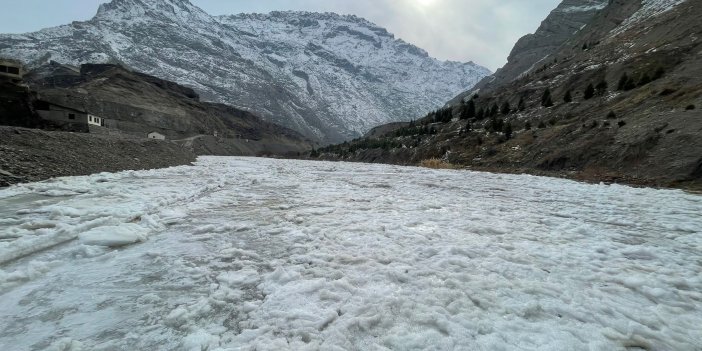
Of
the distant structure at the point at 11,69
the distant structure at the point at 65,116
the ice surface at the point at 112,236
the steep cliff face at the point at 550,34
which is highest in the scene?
the steep cliff face at the point at 550,34

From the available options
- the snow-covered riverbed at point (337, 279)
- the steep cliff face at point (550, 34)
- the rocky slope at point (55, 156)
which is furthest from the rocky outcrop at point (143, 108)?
the steep cliff face at point (550, 34)

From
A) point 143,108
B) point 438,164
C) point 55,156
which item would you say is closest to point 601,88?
point 438,164

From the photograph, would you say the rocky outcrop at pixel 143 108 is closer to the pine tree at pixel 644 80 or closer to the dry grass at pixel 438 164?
the dry grass at pixel 438 164

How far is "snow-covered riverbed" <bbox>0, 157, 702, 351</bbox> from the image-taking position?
3.36 meters

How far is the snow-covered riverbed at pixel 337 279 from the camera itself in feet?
11.0

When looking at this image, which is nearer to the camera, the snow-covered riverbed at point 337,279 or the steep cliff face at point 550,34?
the snow-covered riverbed at point 337,279

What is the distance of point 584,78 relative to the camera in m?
44.4

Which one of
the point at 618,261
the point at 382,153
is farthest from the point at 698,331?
the point at 382,153

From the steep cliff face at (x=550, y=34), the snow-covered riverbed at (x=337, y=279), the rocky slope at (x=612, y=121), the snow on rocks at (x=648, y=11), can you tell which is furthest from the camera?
the steep cliff face at (x=550, y=34)

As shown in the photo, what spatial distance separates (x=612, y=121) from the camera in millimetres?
24250

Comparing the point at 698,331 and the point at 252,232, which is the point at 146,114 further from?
the point at 698,331

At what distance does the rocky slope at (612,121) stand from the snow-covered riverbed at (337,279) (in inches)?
423

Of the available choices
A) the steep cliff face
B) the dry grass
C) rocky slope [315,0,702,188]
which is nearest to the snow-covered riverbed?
rocky slope [315,0,702,188]

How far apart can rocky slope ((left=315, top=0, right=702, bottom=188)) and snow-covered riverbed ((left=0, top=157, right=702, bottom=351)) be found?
10.7 m
